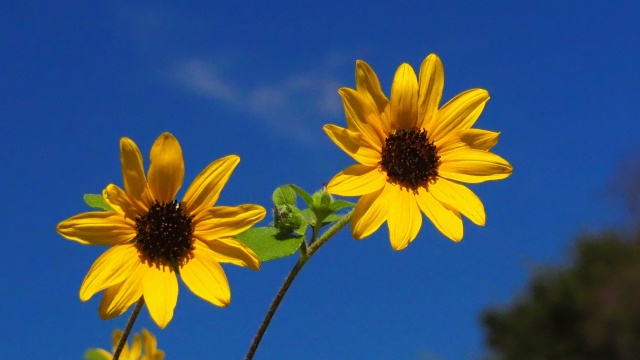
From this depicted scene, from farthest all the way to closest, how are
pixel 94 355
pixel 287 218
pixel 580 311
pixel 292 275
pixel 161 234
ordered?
pixel 580 311 < pixel 94 355 < pixel 287 218 < pixel 161 234 < pixel 292 275

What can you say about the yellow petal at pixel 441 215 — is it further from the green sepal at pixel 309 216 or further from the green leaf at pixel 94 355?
the green leaf at pixel 94 355

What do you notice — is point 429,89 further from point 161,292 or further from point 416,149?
point 161,292

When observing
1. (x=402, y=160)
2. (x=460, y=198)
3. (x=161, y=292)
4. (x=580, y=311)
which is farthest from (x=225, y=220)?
(x=580, y=311)

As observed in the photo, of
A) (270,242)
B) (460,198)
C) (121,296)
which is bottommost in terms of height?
(121,296)

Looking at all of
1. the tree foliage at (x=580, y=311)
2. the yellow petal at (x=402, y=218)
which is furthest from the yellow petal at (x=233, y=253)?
the tree foliage at (x=580, y=311)

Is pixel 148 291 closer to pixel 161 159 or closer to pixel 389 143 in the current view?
pixel 161 159
